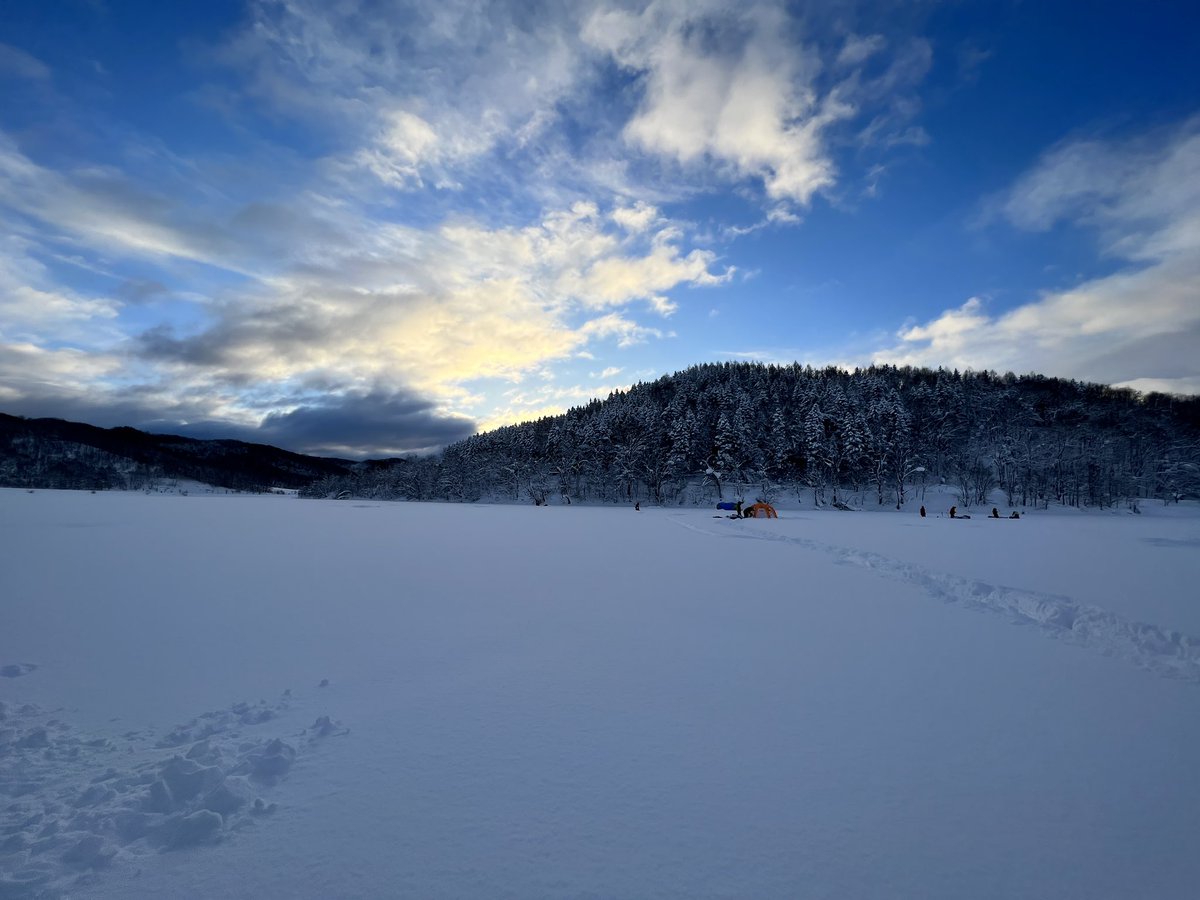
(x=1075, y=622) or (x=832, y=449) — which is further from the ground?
(x=832, y=449)

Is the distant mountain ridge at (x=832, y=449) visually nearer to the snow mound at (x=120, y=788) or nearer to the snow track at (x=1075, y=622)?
the snow track at (x=1075, y=622)

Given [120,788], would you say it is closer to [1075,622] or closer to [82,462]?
[1075,622]

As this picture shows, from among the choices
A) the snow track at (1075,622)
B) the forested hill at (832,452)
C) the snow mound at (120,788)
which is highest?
the forested hill at (832,452)

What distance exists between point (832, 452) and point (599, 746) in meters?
68.2

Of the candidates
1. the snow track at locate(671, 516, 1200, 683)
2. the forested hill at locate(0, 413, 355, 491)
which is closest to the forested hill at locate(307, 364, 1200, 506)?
the snow track at locate(671, 516, 1200, 683)

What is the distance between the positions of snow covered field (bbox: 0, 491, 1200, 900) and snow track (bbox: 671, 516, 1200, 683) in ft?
0.20

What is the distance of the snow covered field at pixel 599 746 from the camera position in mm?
2779

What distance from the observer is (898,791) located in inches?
136

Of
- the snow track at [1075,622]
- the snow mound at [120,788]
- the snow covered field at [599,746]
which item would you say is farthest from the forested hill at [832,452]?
the snow mound at [120,788]

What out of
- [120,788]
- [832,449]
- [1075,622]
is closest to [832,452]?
[832,449]

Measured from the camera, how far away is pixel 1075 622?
7.80 m

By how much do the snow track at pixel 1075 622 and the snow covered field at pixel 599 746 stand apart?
0.06 m

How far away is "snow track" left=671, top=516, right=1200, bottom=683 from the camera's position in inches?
249

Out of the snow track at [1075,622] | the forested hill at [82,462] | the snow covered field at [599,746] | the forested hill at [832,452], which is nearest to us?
the snow covered field at [599,746]
